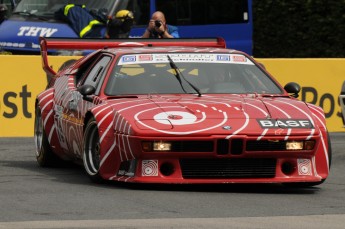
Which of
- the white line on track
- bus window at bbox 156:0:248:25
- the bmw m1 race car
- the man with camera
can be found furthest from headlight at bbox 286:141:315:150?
bus window at bbox 156:0:248:25

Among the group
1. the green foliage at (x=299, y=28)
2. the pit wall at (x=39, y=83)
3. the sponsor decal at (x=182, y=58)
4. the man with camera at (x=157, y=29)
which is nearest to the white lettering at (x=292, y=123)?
the sponsor decal at (x=182, y=58)

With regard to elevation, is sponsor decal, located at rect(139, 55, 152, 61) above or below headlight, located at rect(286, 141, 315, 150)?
above

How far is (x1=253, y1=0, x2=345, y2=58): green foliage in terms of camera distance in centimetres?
3000

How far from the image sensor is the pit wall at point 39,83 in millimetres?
18766

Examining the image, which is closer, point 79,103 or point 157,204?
point 157,204

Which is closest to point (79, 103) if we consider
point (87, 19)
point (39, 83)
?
point (39, 83)

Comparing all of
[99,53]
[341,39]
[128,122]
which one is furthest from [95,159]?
[341,39]

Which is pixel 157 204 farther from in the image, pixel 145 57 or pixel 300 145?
pixel 145 57

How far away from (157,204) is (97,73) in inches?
112

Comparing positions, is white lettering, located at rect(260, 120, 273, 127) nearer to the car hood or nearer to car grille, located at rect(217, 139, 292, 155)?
the car hood

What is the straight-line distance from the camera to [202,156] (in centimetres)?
1127

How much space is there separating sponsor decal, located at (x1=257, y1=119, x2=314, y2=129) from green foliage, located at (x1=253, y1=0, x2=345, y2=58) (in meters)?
18.4

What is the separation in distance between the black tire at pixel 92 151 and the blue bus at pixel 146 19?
13.4 metres

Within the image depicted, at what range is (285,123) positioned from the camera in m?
11.5
